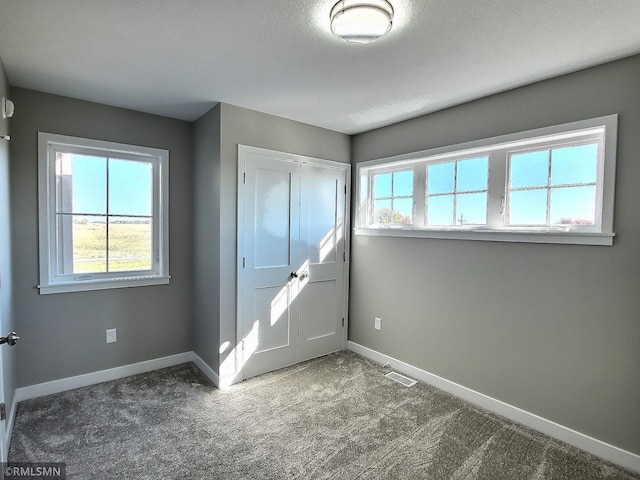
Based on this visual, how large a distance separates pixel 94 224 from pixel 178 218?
69 cm

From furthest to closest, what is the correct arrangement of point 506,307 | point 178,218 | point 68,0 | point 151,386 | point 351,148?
point 351,148 → point 178,218 → point 151,386 → point 506,307 → point 68,0

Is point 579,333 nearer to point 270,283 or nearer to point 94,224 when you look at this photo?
point 270,283

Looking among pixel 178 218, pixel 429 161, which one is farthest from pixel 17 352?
pixel 429 161

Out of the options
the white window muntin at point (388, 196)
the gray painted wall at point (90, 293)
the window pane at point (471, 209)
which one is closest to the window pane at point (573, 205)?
the window pane at point (471, 209)

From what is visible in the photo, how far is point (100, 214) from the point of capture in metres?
2.91

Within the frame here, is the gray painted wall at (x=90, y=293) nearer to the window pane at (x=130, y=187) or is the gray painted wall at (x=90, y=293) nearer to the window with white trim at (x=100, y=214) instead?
the window with white trim at (x=100, y=214)

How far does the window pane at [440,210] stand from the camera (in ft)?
9.53

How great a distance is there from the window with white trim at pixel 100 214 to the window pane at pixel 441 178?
2.51 m

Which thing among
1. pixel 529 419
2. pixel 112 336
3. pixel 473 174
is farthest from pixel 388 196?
pixel 112 336

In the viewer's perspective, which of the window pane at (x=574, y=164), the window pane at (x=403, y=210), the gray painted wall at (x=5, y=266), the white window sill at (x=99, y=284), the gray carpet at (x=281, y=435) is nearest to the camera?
the gray carpet at (x=281, y=435)

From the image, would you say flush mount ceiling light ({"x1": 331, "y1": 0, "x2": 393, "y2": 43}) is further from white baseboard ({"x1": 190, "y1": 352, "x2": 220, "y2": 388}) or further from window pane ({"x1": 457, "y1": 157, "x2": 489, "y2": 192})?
white baseboard ({"x1": 190, "y1": 352, "x2": 220, "y2": 388})

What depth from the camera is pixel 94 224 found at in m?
2.89

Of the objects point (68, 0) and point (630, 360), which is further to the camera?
point (630, 360)

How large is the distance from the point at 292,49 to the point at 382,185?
6.21 ft
